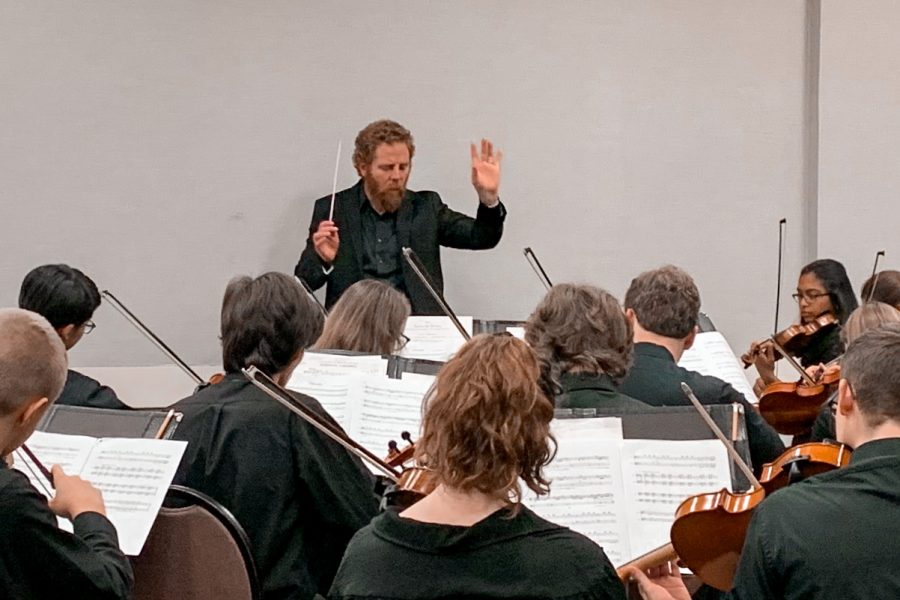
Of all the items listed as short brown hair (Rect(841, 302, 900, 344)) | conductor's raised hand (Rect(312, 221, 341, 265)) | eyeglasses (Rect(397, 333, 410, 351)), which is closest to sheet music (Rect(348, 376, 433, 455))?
eyeglasses (Rect(397, 333, 410, 351))

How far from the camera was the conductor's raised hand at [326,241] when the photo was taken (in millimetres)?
4406

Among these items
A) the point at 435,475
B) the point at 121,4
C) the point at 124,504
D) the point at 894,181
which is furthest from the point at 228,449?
the point at 894,181

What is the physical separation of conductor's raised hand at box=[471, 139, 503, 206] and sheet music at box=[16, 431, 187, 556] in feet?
8.54

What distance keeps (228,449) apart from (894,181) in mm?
4008

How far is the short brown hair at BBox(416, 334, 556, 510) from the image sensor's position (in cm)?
158

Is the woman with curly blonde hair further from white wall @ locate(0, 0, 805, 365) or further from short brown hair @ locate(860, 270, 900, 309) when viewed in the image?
white wall @ locate(0, 0, 805, 365)

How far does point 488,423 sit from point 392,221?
3.17m

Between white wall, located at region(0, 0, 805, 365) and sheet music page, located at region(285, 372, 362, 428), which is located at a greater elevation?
white wall, located at region(0, 0, 805, 365)

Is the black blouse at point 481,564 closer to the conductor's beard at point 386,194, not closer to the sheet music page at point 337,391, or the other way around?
the sheet music page at point 337,391

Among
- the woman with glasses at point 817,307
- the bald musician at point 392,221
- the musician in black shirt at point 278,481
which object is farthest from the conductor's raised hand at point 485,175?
the musician in black shirt at point 278,481

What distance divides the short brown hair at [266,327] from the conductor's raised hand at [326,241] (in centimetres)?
199

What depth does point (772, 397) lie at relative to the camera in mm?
3764

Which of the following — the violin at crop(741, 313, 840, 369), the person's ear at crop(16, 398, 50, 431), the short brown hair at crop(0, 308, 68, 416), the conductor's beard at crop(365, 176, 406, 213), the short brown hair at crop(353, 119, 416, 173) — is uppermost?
the short brown hair at crop(353, 119, 416, 173)

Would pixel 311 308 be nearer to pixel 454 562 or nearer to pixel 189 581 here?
pixel 189 581
